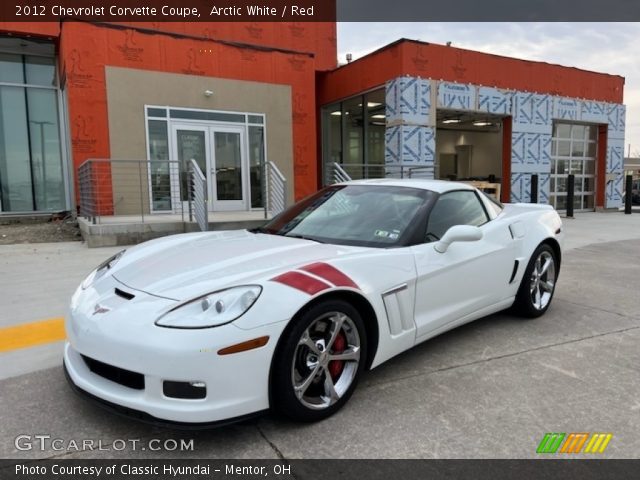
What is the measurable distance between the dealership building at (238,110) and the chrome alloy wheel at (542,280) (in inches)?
253

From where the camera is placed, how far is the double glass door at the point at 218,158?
12.5m

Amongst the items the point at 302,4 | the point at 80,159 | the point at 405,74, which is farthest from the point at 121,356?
the point at 302,4

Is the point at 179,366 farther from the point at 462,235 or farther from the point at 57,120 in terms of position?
the point at 57,120

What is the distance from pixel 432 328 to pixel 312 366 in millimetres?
1057

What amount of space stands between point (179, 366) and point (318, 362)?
745mm

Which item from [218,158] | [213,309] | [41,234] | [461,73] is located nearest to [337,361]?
[213,309]

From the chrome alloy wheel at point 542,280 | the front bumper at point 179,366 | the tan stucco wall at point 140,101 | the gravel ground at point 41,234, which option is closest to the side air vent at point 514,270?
the chrome alloy wheel at point 542,280

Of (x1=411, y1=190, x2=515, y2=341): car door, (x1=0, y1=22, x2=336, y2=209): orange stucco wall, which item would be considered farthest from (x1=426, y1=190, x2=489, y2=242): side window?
(x1=0, y1=22, x2=336, y2=209): orange stucco wall

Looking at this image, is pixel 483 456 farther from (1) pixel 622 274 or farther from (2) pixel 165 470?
(1) pixel 622 274

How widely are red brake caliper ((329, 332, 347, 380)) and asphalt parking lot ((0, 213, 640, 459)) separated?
21cm

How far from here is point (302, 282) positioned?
2496mm

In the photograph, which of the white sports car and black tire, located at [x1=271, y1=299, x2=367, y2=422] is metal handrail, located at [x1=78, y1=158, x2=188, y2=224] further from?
black tire, located at [x1=271, y1=299, x2=367, y2=422]

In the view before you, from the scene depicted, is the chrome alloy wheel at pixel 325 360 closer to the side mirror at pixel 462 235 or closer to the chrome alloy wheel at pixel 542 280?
the side mirror at pixel 462 235

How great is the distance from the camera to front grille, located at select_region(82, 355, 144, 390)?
227 cm
